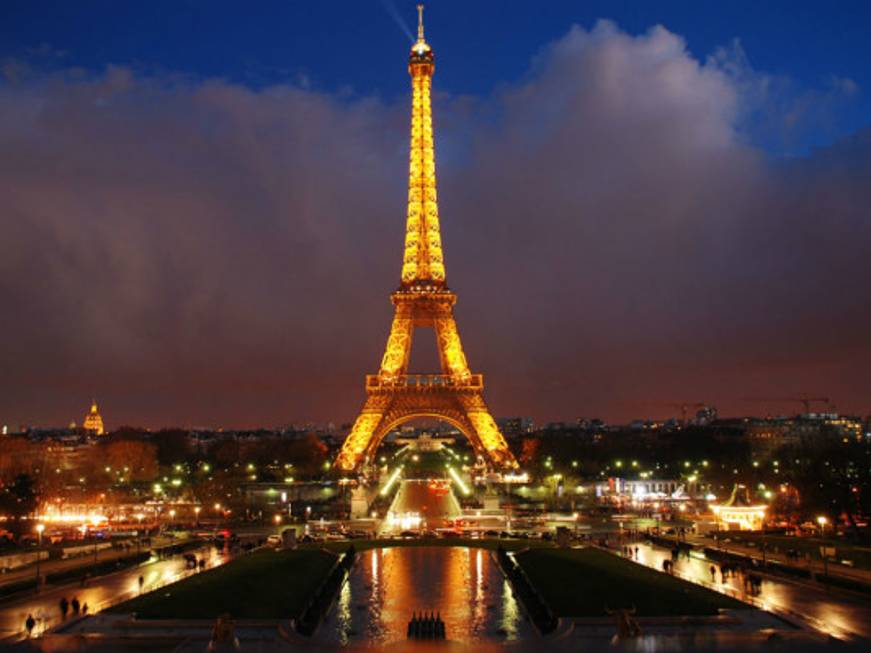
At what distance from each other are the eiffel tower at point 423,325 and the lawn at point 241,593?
45.1 m

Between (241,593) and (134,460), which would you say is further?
(134,460)

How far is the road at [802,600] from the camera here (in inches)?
1011

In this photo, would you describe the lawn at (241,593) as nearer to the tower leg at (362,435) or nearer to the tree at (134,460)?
the tower leg at (362,435)

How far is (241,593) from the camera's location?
→ 30.0 meters

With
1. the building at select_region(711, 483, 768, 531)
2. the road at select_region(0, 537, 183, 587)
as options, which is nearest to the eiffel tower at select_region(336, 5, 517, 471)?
the building at select_region(711, 483, 768, 531)

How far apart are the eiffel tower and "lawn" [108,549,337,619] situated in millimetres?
45086

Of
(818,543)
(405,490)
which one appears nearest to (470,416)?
(405,490)

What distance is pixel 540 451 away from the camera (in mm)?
129500

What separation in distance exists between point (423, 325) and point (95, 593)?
5457cm

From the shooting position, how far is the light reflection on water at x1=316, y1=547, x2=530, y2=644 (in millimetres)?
25578

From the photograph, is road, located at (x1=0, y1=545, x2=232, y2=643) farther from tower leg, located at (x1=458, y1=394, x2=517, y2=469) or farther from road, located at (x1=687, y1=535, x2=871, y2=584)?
tower leg, located at (x1=458, y1=394, x2=517, y2=469)

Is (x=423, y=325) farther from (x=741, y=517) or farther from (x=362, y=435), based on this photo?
(x=741, y=517)

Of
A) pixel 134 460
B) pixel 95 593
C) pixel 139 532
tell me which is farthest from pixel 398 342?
pixel 95 593

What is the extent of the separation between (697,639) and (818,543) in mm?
22932
